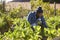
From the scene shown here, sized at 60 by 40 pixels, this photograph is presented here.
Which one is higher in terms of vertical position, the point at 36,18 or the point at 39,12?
the point at 39,12

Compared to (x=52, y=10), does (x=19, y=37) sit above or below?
above

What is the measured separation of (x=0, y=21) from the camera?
988cm

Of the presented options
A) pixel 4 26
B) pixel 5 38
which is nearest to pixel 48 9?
pixel 4 26

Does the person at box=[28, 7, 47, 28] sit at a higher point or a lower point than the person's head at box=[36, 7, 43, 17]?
lower

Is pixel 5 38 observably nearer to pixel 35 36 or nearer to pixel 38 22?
pixel 35 36

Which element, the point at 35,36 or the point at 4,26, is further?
the point at 4,26

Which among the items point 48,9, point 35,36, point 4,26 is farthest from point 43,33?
point 48,9

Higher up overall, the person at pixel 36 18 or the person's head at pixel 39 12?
the person's head at pixel 39 12

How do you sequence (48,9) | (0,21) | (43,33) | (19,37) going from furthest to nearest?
(48,9) < (0,21) < (43,33) < (19,37)

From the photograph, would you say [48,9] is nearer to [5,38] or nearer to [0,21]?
[0,21]

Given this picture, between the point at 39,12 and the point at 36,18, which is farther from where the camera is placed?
the point at 36,18

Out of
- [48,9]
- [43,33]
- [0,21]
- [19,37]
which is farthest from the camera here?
[48,9]

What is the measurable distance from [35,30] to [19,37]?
81 centimetres

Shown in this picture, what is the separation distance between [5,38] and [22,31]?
1.63 ft
